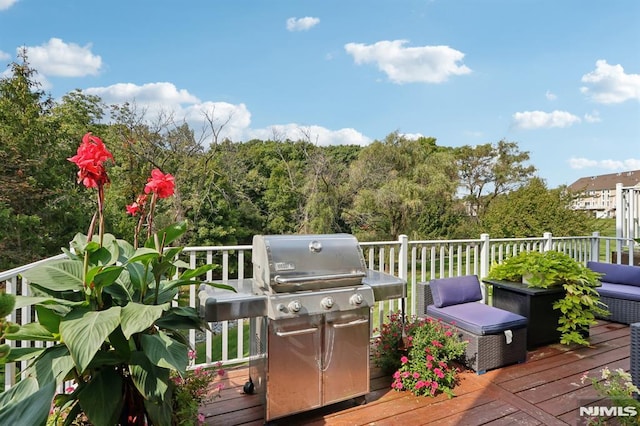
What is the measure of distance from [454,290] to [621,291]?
8.55 feet

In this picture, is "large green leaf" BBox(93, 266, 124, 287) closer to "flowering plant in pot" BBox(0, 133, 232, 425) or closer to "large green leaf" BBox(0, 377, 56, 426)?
"flowering plant in pot" BBox(0, 133, 232, 425)

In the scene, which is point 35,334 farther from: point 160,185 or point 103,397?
point 160,185

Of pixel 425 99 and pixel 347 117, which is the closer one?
pixel 425 99

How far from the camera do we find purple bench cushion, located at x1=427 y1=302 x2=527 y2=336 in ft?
10.2

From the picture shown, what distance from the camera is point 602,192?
1653cm

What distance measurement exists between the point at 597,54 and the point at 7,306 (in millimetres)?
9615

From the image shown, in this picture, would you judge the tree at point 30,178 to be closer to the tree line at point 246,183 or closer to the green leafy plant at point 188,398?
the tree line at point 246,183

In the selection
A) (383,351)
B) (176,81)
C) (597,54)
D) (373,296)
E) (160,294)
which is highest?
(176,81)

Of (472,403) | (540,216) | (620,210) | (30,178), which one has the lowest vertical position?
(472,403)

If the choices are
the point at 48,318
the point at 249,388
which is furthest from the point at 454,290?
the point at 48,318

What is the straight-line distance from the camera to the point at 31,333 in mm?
1455

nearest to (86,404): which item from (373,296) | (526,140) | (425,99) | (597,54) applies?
(373,296)

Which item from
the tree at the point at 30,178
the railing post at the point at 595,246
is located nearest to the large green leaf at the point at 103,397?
the railing post at the point at 595,246

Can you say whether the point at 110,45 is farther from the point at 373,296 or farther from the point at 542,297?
the point at 542,297
